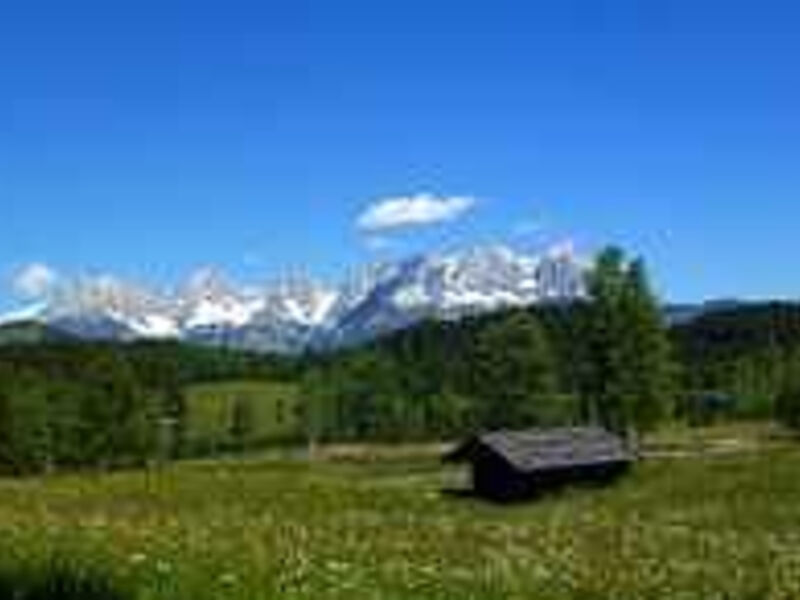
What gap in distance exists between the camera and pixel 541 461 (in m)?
89.6

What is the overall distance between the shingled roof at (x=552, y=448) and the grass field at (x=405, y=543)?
5.85 m

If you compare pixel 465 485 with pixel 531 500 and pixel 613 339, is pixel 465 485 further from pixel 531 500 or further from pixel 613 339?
pixel 613 339

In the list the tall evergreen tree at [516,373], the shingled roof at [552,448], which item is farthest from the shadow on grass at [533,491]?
the tall evergreen tree at [516,373]

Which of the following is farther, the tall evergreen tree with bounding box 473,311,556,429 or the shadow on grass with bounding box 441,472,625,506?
the tall evergreen tree with bounding box 473,311,556,429

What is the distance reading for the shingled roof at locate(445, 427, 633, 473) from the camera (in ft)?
294

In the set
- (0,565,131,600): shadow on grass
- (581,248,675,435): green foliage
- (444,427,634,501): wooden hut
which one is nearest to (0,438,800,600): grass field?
(0,565,131,600): shadow on grass

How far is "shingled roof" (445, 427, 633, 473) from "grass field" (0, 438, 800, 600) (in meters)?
5.85

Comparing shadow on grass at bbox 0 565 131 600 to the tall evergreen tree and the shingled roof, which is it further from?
the tall evergreen tree

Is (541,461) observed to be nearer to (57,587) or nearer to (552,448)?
(552,448)

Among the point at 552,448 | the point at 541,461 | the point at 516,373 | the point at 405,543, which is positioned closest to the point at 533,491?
the point at 541,461

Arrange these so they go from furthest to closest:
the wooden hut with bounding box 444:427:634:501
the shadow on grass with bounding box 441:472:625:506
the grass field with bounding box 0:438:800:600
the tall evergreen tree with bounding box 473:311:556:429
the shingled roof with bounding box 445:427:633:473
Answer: the tall evergreen tree with bounding box 473:311:556:429, the shingled roof with bounding box 445:427:633:473, the wooden hut with bounding box 444:427:634:501, the shadow on grass with bounding box 441:472:625:506, the grass field with bounding box 0:438:800:600

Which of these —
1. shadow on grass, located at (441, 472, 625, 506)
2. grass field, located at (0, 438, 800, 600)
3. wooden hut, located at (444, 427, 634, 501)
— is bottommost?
grass field, located at (0, 438, 800, 600)

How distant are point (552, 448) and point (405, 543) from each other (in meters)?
54.1

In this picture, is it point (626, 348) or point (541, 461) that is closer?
point (541, 461)
